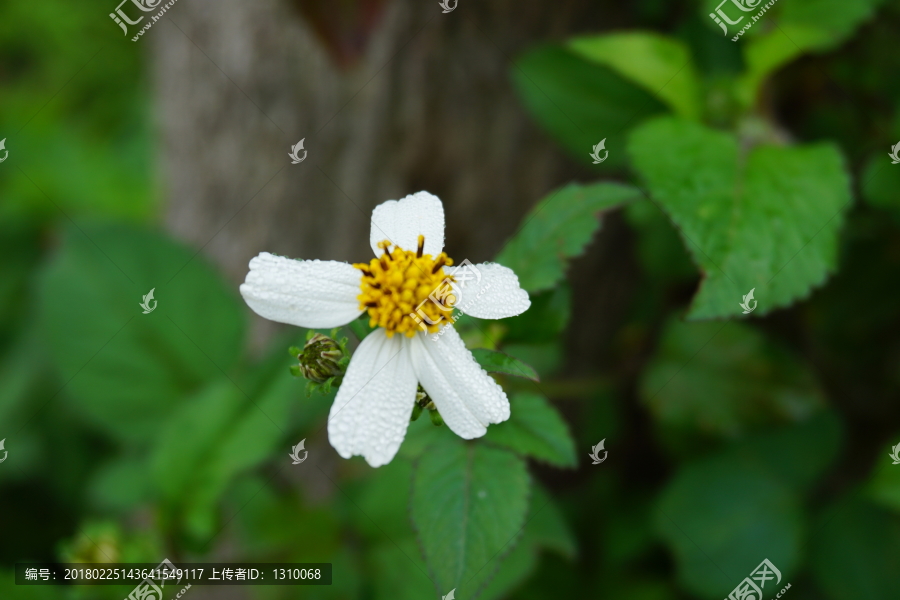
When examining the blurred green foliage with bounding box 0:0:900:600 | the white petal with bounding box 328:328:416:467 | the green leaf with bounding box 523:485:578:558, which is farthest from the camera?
the green leaf with bounding box 523:485:578:558

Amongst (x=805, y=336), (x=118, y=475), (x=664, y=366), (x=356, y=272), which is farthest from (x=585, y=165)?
(x=118, y=475)

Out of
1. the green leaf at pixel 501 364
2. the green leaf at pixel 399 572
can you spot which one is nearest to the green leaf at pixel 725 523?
the green leaf at pixel 399 572

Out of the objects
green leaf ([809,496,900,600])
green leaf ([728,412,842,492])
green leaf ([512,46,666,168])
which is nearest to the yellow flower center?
green leaf ([512,46,666,168])

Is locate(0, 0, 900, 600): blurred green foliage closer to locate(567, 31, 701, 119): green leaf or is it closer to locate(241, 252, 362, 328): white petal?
locate(567, 31, 701, 119): green leaf

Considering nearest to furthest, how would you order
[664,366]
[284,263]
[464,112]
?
[284,263]
[664,366]
[464,112]

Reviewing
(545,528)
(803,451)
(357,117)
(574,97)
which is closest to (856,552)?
(803,451)

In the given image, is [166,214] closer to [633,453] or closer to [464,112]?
[464,112]
